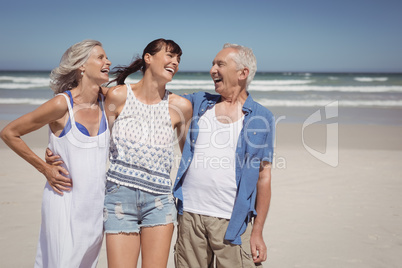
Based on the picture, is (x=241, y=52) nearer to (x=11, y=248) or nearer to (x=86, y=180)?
(x=86, y=180)

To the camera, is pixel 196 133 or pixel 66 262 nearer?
pixel 66 262

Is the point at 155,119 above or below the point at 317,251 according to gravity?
above

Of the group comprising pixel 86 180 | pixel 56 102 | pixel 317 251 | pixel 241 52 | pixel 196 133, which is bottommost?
pixel 317 251

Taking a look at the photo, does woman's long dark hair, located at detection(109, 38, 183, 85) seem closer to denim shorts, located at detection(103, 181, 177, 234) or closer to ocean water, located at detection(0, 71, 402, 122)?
denim shorts, located at detection(103, 181, 177, 234)

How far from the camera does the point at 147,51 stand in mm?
2969

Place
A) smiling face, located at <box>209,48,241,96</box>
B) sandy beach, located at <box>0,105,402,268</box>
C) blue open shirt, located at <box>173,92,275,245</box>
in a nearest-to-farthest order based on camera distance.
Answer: blue open shirt, located at <box>173,92,275,245</box>
smiling face, located at <box>209,48,241,96</box>
sandy beach, located at <box>0,105,402,268</box>

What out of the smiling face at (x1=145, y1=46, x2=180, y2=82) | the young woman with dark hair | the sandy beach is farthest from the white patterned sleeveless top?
the sandy beach

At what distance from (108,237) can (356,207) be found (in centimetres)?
430

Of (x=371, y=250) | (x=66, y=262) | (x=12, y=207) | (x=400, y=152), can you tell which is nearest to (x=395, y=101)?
(x=400, y=152)

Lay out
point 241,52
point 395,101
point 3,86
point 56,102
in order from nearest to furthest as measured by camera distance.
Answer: point 56,102 → point 241,52 → point 395,101 → point 3,86

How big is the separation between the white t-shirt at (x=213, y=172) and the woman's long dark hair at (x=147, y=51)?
63 cm

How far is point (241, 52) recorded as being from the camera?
307 cm

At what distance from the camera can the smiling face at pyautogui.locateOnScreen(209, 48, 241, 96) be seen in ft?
10.00

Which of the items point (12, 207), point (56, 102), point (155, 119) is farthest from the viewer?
point (12, 207)
